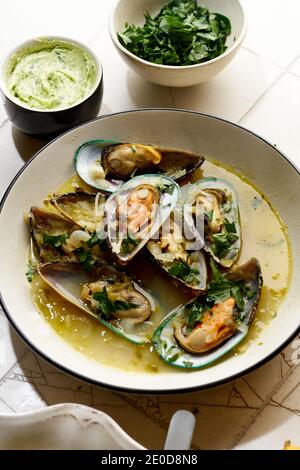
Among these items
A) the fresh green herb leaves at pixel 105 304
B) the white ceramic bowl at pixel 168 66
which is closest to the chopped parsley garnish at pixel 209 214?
the fresh green herb leaves at pixel 105 304

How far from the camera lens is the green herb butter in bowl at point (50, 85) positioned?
5.80 feet

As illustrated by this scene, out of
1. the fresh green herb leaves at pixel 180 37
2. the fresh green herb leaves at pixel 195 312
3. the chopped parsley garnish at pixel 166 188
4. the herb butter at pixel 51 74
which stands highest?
the fresh green herb leaves at pixel 180 37

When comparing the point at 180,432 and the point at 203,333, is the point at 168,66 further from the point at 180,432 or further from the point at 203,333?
the point at 180,432

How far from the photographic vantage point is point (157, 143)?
1810mm

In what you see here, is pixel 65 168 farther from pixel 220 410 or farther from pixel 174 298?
pixel 220 410

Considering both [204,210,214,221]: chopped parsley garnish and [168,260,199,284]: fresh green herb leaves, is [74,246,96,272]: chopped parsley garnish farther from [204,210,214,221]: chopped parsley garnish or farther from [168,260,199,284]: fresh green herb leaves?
[204,210,214,221]: chopped parsley garnish

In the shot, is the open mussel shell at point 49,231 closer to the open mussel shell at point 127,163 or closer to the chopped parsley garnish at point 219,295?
the open mussel shell at point 127,163

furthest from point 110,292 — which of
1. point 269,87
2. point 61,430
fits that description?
point 269,87

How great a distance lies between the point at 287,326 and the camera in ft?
4.90

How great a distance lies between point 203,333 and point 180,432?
0.82 feet

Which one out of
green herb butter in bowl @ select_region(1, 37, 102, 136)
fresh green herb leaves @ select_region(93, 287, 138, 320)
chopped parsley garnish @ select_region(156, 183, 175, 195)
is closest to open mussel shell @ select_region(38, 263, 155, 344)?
fresh green herb leaves @ select_region(93, 287, 138, 320)

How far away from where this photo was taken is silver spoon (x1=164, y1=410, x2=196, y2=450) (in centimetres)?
128

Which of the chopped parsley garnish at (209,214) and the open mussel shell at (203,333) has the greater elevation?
the chopped parsley garnish at (209,214)

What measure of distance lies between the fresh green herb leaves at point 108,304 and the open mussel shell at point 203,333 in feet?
0.31
